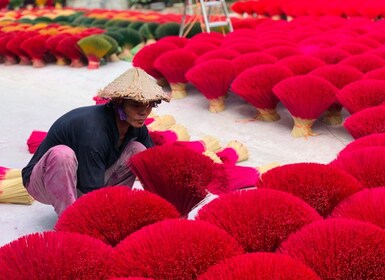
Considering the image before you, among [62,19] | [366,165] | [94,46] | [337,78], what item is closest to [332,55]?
[337,78]

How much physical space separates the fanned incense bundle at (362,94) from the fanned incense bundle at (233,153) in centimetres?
54

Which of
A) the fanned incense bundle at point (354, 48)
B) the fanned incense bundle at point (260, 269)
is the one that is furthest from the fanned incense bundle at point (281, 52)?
the fanned incense bundle at point (260, 269)

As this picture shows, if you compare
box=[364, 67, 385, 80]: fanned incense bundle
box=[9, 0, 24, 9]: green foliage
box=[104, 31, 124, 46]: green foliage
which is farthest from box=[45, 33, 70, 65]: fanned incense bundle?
box=[9, 0, 24, 9]: green foliage

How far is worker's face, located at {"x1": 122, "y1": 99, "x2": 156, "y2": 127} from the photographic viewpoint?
84.3 inches

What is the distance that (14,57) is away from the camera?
6.09 metres

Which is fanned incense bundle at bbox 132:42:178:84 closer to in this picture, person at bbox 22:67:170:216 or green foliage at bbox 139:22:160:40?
person at bbox 22:67:170:216

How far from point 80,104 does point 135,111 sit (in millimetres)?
2433

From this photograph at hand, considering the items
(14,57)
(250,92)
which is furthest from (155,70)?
(14,57)

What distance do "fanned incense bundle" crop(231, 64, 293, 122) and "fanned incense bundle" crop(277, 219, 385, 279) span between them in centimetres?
216

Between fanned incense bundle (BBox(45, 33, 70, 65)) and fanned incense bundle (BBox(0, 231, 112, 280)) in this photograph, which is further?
fanned incense bundle (BBox(45, 33, 70, 65))

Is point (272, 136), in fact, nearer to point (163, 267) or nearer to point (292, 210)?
point (292, 210)

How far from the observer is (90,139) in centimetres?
213

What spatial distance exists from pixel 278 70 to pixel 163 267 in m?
2.36

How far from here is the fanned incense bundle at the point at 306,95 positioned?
334 cm
